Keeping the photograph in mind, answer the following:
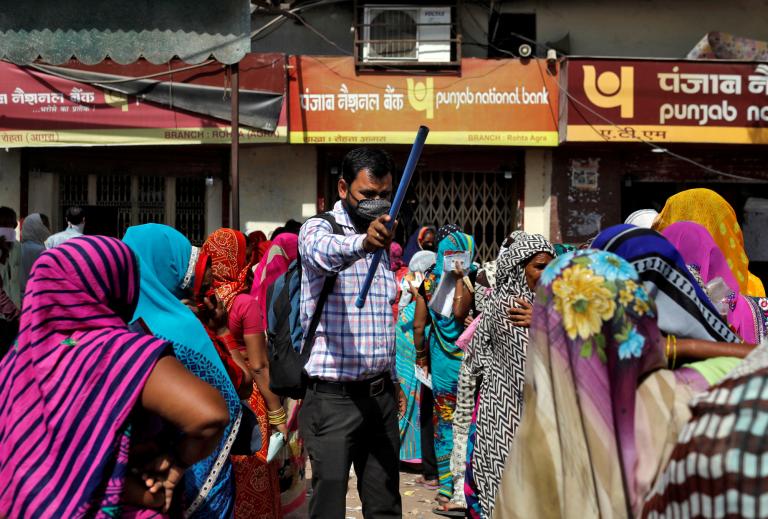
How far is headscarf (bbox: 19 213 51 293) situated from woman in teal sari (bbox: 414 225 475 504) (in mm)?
4156

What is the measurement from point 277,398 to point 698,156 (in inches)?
395

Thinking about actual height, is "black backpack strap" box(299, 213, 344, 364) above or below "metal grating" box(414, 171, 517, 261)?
below

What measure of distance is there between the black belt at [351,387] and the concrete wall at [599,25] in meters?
10.7

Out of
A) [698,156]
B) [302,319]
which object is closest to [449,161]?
[698,156]

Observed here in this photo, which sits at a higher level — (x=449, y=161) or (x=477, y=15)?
(x=477, y=15)

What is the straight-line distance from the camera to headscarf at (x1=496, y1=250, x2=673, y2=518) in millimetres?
2062

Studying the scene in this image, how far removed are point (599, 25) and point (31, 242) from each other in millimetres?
9250

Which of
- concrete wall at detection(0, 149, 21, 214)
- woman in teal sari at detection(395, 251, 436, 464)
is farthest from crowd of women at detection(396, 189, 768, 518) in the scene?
concrete wall at detection(0, 149, 21, 214)

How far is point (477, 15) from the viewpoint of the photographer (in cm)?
1374

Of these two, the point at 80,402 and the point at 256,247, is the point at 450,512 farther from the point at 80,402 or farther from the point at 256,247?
the point at 80,402

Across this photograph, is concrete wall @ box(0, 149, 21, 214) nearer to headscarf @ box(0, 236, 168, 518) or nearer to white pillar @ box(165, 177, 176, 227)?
white pillar @ box(165, 177, 176, 227)

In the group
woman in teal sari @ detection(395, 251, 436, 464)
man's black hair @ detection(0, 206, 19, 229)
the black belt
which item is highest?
man's black hair @ detection(0, 206, 19, 229)

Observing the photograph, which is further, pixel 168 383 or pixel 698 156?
pixel 698 156

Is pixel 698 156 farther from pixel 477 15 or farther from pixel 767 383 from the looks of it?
pixel 767 383
